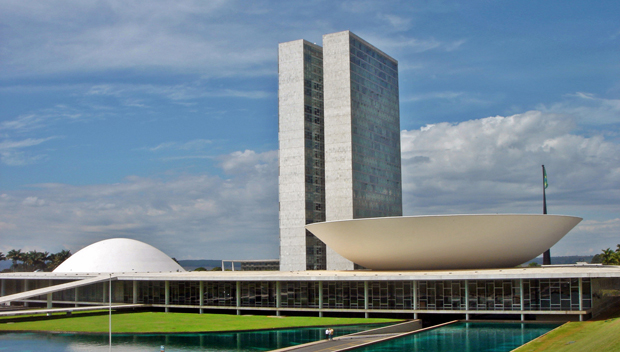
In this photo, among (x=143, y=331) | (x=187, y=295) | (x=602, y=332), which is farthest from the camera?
(x=187, y=295)

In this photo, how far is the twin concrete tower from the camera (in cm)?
7675

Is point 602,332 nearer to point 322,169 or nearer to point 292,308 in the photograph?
point 292,308

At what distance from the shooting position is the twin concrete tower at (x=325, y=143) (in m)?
76.8

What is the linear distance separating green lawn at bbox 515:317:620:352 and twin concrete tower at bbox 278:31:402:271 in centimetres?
3718

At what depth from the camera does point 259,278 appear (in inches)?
2120

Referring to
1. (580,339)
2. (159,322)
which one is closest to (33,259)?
(159,322)

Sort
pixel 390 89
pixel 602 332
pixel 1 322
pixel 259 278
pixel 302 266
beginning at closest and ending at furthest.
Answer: pixel 602 332
pixel 1 322
pixel 259 278
pixel 302 266
pixel 390 89

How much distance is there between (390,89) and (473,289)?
45960 mm

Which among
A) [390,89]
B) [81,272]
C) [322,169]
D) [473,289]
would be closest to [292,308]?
[473,289]

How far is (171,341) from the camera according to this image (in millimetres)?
38750


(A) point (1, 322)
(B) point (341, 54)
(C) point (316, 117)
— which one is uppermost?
(B) point (341, 54)

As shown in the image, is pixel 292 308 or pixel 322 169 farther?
pixel 322 169

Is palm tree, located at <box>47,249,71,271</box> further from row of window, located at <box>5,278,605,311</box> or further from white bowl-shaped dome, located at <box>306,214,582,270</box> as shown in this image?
white bowl-shaped dome, located at <box>306,214,582,270</box>

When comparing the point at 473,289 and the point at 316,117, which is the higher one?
the point at 316,117
